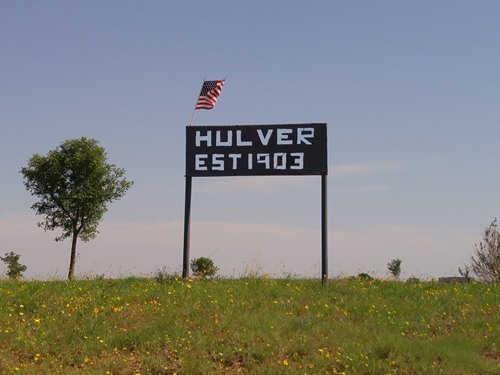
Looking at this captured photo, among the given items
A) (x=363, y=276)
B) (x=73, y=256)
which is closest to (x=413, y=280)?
(x=363, y=276)

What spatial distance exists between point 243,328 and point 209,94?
10.6m

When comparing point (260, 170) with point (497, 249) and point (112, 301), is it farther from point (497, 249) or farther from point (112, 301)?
point (497, 249)

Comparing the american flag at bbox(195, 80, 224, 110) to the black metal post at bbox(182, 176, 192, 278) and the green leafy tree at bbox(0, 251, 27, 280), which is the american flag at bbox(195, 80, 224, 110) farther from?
the green leafy tree at bbox(0, 251, 27, 280)

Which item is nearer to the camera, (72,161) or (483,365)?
Result: (483,365)

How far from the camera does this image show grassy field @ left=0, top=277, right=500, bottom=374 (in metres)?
14.0

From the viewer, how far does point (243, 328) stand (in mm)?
15656

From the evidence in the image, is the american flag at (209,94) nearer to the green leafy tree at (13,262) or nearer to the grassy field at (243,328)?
the grassy field at (243,328)

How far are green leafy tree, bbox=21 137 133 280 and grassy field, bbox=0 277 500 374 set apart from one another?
76.5 ft

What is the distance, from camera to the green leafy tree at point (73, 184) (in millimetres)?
43906

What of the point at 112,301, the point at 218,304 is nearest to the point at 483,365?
the point at 218,304

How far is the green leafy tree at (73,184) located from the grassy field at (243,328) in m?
23.3

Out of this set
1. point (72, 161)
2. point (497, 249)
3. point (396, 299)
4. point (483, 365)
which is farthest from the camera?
point (72, 161)

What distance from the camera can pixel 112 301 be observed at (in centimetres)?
1791

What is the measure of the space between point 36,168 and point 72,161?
9.10ft
